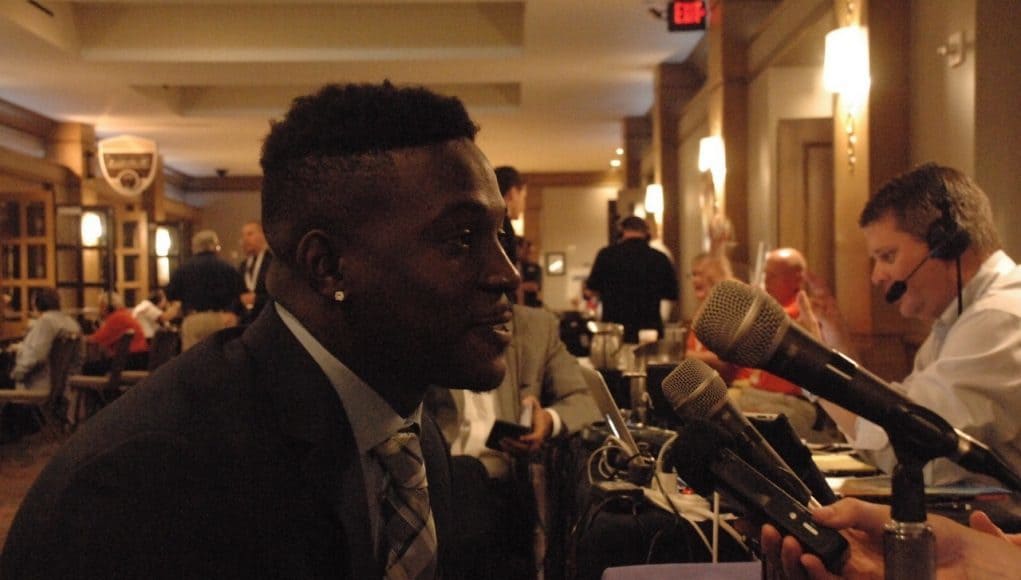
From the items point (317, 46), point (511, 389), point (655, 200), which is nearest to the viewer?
point (511, 389)

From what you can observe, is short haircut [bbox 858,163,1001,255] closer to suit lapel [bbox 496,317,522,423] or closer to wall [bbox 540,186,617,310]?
suit lapel [bbox 496,317,522,423]

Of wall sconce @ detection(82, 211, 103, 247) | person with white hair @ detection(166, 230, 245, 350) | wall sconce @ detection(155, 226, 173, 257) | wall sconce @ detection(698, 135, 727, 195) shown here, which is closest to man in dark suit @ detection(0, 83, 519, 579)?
person with white hair @ detection(166, 230, 245, 350)

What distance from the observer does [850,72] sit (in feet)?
16.0

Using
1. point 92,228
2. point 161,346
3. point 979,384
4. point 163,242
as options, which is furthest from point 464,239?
point 163,242

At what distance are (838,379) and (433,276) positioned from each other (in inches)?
15.1

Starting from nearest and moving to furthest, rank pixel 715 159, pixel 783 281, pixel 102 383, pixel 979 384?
pixel 979 384, pixel 783 281, pixel 715 159, pixel 102 383

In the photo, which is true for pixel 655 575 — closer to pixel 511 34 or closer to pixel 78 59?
pixel 511 34

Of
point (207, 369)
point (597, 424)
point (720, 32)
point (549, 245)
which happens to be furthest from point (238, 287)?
point (549, 245)

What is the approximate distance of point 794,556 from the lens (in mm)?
1103

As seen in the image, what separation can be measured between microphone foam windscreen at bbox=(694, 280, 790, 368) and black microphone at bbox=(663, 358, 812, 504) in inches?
6.9

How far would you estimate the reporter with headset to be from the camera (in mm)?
2227

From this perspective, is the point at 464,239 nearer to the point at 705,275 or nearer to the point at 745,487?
the point at 745,487

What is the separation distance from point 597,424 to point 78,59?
7.56 meters

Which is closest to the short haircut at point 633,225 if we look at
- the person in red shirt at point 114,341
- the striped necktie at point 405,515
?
the person in red shirt at point 114,341
